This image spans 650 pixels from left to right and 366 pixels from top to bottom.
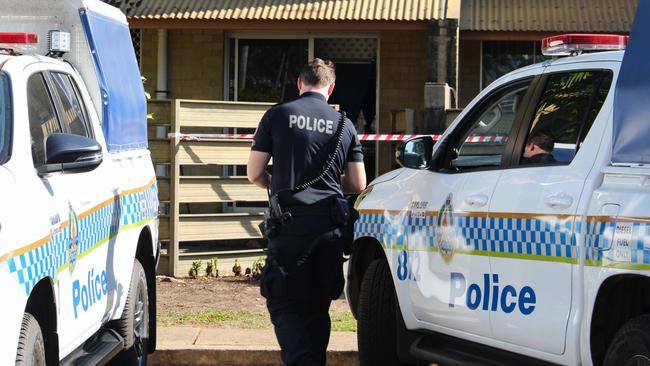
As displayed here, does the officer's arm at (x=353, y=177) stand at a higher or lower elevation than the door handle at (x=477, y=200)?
higher

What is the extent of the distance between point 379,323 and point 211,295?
4105mm

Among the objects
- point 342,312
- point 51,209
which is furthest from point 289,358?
point 342,312

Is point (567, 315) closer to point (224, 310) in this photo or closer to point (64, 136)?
point (64, 136)

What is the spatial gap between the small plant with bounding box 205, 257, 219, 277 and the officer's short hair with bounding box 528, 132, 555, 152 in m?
6.38

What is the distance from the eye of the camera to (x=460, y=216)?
606 centimetres

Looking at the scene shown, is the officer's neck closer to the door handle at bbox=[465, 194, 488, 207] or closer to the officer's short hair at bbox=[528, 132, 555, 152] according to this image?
the door handle at bbox=[465, 194, 488, 207]

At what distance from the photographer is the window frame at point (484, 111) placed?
19.4 ft

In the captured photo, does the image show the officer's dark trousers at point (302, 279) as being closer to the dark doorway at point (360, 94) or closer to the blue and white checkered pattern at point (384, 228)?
the blue and white checkered pattern at point (384, 228)

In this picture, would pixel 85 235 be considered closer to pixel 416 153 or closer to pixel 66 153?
pixel 66 153

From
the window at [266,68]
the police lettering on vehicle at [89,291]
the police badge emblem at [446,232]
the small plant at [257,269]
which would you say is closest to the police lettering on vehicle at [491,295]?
the police badge emblem at [446,232]

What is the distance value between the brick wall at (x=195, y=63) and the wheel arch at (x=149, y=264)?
866 cm

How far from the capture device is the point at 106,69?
7.12 m

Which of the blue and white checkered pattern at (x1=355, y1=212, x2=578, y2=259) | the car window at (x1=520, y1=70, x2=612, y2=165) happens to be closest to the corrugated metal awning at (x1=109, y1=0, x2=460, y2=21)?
the blue and white checkered pattern at (x1=355, y1=212, x2=578, y2=259)

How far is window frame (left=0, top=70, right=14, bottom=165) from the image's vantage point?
4984mm
